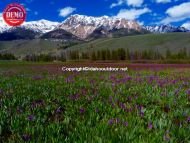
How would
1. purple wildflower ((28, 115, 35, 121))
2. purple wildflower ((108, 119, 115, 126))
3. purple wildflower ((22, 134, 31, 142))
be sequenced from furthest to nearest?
purple wildflower ((28, 115, 35, 121)), purple wildflower ((108, 119, 115, 126)), purple wildflower ((22, 134, 31, 142))

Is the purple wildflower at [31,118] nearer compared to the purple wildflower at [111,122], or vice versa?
the purple wildflower at [111,122]

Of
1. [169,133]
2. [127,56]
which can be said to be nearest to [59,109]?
[169,133]

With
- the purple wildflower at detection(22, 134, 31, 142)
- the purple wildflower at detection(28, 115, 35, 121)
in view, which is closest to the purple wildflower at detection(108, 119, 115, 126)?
the purple wildflower at detection(28, 115, 35, 121)

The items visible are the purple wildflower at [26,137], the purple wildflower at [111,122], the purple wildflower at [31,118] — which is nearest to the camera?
the purple wildflower at [26,137]

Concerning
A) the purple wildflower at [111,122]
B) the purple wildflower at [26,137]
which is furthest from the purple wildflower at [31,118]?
the purple wildflower at [111,122]

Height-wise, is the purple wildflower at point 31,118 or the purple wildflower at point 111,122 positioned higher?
the purple wildflower at point 31,118

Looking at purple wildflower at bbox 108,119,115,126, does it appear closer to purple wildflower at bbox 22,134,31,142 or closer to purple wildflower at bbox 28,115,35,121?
purple wildflower at bbox 28,115,35,121

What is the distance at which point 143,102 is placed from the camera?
949 cm

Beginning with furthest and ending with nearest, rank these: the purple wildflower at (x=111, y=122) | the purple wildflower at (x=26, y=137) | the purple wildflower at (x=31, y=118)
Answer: the purple wildflower at (x=31, y=118)
the purple wildflower at (x=111, y=122)
the purple wildflower at (x=26, y=137)

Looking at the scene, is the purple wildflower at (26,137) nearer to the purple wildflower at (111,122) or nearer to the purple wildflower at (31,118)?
the purple wildflower at (31,118)

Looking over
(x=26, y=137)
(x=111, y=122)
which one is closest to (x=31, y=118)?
(x=26, y=137)

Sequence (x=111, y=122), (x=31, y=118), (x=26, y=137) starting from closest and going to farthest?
(x=26, y=137), (x=111, y=122), (x=31, y=118)

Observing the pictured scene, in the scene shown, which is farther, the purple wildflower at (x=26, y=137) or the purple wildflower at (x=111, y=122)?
the purple wildflower at (x=111, y=122)

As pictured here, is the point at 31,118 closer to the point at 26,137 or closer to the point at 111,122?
the point at 26,137
